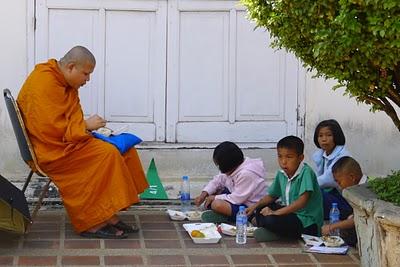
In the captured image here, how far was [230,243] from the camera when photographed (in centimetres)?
611

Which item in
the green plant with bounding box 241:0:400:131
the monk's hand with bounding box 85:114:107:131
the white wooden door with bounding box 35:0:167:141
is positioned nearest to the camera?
the green plant with bounding box 241:0:400:131

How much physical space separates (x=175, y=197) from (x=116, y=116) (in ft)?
2.80

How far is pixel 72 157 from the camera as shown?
607 cm

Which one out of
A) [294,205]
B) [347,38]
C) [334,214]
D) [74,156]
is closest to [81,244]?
[74,156]

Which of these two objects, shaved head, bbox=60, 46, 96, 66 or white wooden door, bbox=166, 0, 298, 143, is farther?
white wooden door, bbox=166, 0, 298, 143

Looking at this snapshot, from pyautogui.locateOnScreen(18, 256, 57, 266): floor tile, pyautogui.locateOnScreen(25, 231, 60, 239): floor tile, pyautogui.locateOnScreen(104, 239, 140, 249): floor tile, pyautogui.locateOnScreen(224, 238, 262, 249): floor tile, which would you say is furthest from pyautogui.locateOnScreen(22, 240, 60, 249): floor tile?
pyautogui.locateOnScreen(224, 238, 262, 249): floor tile

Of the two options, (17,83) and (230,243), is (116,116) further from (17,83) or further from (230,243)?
(230,243)

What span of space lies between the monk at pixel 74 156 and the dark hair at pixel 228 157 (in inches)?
30.0

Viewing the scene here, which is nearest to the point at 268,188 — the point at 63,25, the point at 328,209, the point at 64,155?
the point at 328,209

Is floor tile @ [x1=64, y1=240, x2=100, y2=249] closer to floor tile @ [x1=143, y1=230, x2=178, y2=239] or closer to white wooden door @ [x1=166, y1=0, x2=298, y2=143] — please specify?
floor tile @ [x1=143, y1=230, x2=178, y2=239]

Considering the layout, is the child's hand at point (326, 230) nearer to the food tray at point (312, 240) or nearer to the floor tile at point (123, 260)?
the food tray at point (312, 240)

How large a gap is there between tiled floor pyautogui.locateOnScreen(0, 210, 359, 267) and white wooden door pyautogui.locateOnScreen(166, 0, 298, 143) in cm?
140

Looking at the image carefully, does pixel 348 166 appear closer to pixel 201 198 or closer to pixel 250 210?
pixel 250 210

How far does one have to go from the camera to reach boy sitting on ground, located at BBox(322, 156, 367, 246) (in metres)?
6.06
